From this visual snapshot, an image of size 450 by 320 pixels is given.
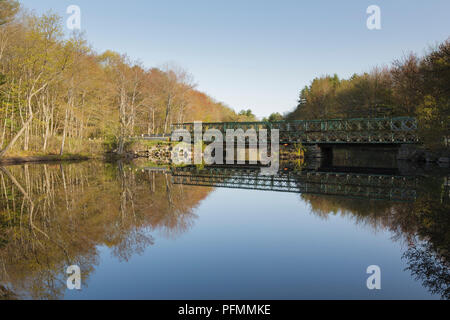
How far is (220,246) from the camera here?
5.74 meters

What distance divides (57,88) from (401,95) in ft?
116

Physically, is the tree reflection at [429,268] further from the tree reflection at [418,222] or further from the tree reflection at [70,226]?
the tree reflection at [70,226]

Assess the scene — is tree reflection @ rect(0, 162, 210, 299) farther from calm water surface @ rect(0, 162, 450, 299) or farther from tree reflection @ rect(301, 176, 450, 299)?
tree reflection @ rect(301, 176, 450, 299)

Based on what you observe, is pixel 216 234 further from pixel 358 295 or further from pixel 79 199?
pixel 79 199

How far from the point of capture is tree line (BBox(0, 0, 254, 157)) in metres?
23.5

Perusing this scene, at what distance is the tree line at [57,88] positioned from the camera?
925 inches

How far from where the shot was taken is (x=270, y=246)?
5.78m

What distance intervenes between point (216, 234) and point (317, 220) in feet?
9.29

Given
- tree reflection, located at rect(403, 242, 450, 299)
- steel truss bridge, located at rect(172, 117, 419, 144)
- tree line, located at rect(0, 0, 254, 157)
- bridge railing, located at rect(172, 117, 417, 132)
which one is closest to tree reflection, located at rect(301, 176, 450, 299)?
tree reflection, located at rect(403, 242, 450, 299)

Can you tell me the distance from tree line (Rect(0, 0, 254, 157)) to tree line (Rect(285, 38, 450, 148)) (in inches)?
920

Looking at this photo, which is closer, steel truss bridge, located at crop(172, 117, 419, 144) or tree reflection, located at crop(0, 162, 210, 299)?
tree reflection, located at crop(0, 162, 210, 299)

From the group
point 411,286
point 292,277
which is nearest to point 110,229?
point 292,277

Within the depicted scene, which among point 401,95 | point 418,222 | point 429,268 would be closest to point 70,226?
point 429,268

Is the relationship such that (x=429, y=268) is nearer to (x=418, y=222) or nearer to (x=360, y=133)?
(x=418, y=222)
